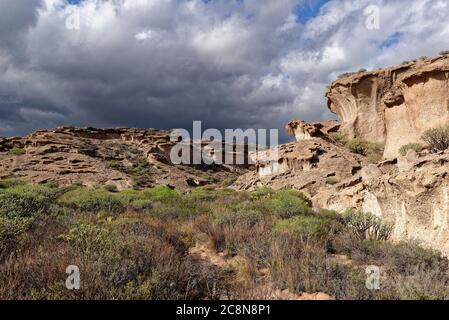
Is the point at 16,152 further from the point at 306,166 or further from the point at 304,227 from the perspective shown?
the point at 304,227

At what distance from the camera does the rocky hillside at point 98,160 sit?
30031 millimetres

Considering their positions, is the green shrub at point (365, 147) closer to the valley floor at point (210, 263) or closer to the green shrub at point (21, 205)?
the valley floor at point (210, 263)

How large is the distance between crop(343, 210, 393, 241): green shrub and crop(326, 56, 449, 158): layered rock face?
53.7 feet

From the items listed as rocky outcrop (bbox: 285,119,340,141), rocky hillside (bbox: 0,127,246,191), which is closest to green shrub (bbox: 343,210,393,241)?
rocky outcrop (bbox: 285,119,340,141)

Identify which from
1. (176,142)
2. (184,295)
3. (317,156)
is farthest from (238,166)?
(184,295)

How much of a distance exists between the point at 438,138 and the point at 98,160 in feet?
106

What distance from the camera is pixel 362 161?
22.9 m

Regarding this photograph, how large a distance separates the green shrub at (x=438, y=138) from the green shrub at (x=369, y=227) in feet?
37.6

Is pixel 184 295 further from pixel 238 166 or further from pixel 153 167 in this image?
pixel 238 166

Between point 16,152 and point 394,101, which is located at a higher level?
point 394,101

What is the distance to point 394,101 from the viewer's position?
23.8m

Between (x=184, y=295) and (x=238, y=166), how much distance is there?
55.0 m

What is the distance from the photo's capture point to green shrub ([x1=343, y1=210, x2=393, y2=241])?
7.23 metres

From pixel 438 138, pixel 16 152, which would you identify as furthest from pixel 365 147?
pixel 16 152
